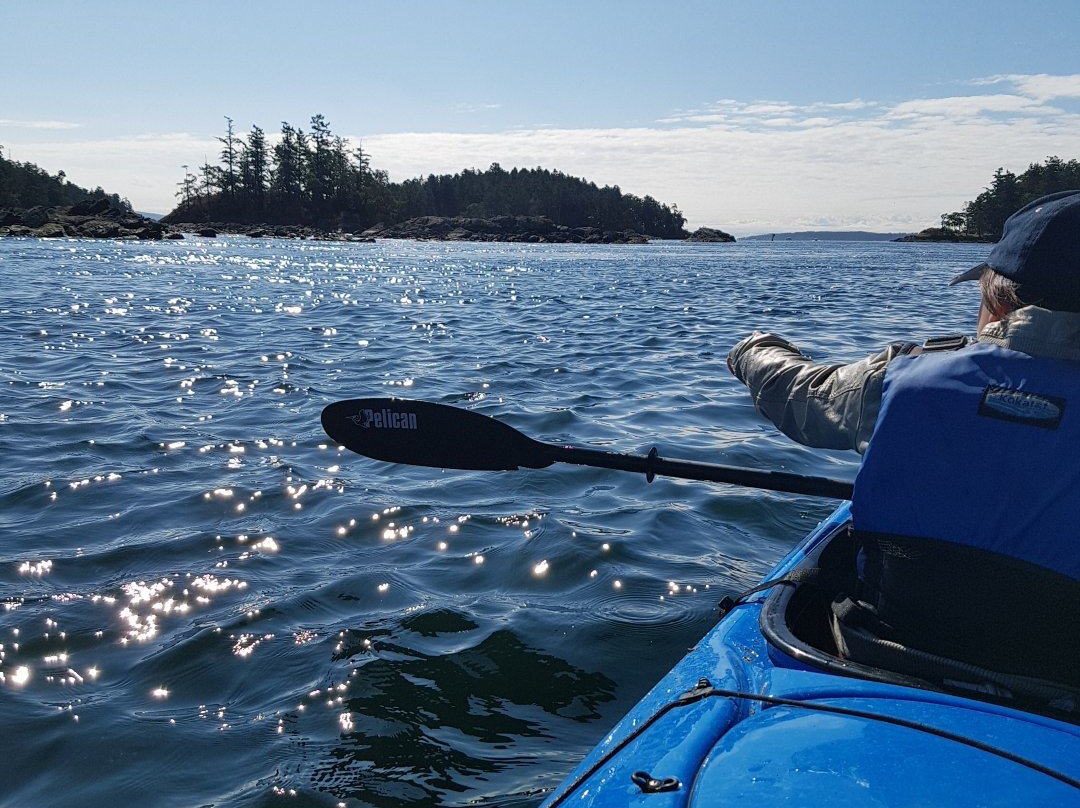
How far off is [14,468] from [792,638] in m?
5.74

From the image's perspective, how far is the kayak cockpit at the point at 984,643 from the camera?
6.13ft

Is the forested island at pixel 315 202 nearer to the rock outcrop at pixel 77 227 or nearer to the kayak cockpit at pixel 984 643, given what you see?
the rock outcrop at pixel 77 227

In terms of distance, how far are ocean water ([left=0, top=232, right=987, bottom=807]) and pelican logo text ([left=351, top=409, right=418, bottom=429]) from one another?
0.83 meters

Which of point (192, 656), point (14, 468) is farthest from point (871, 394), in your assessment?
point (14, 468)

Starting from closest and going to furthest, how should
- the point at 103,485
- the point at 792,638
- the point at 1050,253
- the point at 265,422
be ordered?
the point at 1050,253 < the point at 792,638 < the point at 103,485 < the point at 265,422

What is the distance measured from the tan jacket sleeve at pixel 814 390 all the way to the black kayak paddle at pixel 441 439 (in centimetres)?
101

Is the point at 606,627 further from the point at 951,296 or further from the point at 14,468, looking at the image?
the point at 951,296

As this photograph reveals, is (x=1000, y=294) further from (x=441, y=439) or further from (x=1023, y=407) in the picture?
(x=441, y=439)

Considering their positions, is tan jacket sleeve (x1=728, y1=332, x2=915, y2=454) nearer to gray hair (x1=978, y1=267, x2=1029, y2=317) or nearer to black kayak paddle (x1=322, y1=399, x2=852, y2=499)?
gray hair (x1=978, y1=267, x2=1029, y2=317)

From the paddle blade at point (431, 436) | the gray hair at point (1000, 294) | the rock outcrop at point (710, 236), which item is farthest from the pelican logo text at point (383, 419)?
the rock outcrop at point (710, 236)

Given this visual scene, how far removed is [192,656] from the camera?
354cm

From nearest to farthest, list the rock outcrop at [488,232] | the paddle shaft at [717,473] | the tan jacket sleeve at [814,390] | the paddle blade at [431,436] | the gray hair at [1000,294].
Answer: the gray hair at [1000,294], the tan jacket sleeve at [814,390], the paddle shaft at [717,473], the paddle blade at [431,436], the rock outcrop at [488,232]

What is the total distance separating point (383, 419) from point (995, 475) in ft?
10.2

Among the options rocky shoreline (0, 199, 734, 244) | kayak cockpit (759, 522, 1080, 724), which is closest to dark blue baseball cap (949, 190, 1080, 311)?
kayak cockpit (759, 522, 1080, 724)
